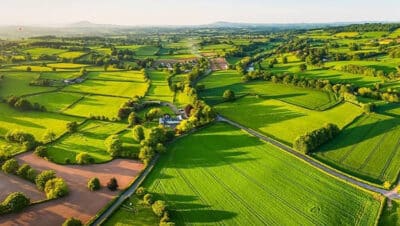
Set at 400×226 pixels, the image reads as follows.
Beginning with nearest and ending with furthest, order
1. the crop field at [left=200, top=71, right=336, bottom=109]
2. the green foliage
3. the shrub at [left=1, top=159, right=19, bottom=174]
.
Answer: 1. the green foliage
2. the shrub at [left=1, top=159, right=19, bottom=174]
3. the crop field at [left=200, top=71, right=336, bottom=109]

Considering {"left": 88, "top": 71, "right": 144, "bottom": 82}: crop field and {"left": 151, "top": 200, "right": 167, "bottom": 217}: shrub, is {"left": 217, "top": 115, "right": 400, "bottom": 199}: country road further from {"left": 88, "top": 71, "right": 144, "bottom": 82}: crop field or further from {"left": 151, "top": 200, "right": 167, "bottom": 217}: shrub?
{"left": 88, "top": 71, "right": 144, "bottom": 82}: crop field

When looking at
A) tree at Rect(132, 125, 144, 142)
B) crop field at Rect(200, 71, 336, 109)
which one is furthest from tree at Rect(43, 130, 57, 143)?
crop field at Rect(200, 71, 336, 109)

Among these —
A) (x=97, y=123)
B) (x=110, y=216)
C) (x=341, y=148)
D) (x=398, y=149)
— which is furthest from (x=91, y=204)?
(x=398, y=149)

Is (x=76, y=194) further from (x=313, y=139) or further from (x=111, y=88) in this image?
(x=111, y=88)

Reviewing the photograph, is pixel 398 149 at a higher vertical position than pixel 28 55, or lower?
lower

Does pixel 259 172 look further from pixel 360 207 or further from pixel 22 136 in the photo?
pixel 22 136

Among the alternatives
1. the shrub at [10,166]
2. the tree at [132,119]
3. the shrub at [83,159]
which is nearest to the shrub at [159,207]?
the shrub at [83,159]
